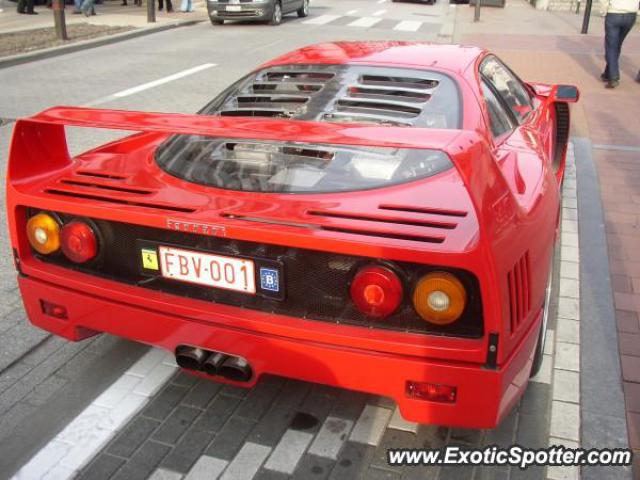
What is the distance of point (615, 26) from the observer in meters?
9.48

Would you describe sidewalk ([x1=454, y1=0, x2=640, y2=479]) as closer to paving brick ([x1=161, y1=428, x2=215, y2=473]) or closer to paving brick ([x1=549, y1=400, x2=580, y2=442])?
paving brick ([x1=549, y1=400, x2=580, y2=442])

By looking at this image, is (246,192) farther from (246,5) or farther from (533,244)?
(246,5)

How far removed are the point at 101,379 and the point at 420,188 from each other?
1.73m

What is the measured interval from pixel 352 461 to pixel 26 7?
1942 cm

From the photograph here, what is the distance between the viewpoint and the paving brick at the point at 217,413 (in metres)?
2.66


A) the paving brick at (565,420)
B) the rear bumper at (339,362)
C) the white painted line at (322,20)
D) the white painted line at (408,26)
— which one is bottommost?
the paving brick at (565,420)

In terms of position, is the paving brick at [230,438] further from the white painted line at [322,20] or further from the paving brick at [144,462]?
the white painted line at [322,20]

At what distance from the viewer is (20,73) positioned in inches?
416

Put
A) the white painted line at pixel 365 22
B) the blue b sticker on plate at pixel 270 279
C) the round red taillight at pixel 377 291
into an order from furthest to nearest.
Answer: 1. the white painted line at pixel 365 22
2. the blue b sticker on plate at pixel 270 279
3. the round red taillight at pixel 377 291

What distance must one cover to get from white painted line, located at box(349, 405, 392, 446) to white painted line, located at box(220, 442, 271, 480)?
0.37 m

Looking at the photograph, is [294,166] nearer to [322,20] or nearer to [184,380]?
[184,380]

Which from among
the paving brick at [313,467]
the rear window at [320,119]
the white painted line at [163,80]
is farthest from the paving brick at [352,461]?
the white painted line at [163,80]

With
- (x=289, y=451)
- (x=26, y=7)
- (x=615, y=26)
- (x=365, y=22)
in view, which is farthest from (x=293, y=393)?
(x=26, y=7)

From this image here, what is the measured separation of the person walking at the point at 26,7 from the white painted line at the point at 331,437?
18.7 m
